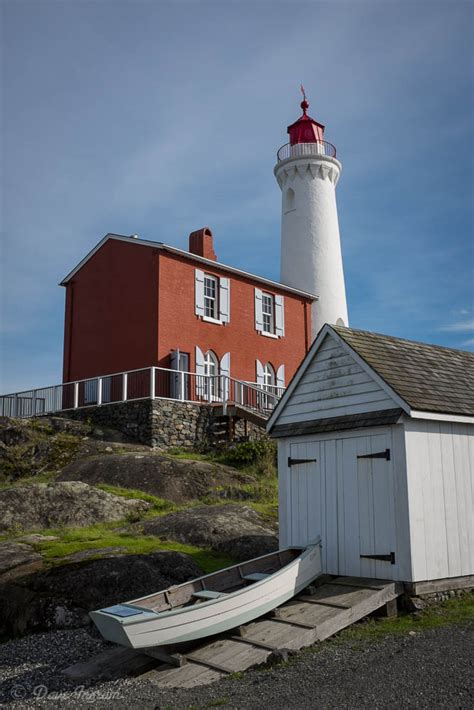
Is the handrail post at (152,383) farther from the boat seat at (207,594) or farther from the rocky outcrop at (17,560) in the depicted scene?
the boat seat at (207,594)

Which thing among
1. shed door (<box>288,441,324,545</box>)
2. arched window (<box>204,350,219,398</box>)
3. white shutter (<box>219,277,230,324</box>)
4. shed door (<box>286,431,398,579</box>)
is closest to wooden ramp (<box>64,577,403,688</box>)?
shed door (<box>286,431,398,579</box>)

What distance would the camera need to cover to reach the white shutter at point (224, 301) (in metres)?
26.3

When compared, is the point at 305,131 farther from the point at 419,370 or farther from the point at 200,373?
the point at 419,370

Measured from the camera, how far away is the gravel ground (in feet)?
20.8

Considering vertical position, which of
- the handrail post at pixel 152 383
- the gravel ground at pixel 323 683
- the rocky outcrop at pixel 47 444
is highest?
the handrail post at pixel 152 383

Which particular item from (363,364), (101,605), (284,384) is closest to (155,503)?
(101,605)

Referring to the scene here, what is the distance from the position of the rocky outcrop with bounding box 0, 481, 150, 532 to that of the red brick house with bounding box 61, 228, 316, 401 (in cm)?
904

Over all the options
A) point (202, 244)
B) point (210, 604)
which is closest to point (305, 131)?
point (202, 244)

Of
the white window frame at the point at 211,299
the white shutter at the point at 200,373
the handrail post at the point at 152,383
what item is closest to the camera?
the handrail post at the point at 152,383

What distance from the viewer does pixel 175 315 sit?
24500mm

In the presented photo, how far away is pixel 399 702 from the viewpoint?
6148mm

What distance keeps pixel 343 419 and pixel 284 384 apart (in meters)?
18.6

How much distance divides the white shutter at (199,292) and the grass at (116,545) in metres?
13.0

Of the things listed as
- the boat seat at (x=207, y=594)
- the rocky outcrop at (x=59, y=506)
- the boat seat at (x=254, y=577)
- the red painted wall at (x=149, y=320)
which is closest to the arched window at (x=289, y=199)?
the red painted wall at (x=149, y=320)
